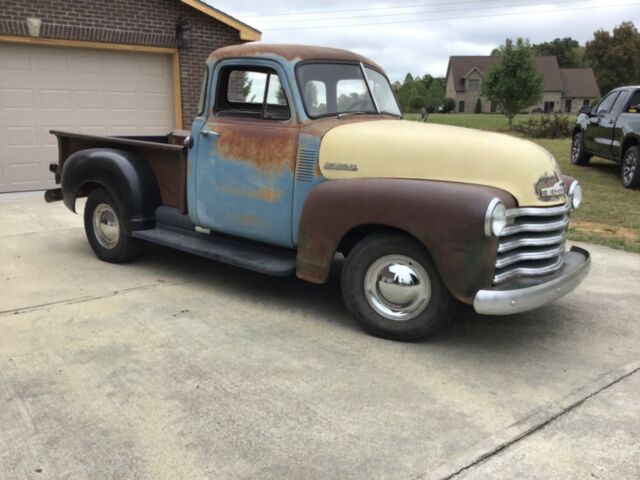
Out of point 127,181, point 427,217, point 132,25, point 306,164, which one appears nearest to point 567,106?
point 132,25

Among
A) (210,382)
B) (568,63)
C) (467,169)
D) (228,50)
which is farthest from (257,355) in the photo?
(568,63)

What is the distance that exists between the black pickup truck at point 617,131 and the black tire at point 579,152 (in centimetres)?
2

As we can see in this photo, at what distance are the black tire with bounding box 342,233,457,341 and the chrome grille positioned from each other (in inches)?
16.9

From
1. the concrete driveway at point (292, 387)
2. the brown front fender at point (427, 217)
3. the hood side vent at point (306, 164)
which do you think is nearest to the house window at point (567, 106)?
the concrete driveway at point (292, 387)

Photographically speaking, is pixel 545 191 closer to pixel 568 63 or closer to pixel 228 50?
pixel 228 50

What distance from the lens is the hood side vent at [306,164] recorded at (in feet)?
14.7

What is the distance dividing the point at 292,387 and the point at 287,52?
273cm

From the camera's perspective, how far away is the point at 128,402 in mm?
3312

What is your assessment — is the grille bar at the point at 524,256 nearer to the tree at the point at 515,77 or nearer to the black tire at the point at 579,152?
the black tire at the point at 579,152

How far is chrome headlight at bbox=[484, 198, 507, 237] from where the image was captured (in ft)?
11.8

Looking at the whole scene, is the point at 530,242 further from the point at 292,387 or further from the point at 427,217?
the point at 292,387

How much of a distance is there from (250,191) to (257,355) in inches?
58.3

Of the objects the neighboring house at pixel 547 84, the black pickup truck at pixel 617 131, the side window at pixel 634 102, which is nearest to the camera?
the black pickup truck at pixel 617 131

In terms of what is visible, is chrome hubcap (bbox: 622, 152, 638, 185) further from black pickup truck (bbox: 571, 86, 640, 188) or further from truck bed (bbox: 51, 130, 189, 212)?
truck bed (bbox: 51, 130, 189, 212)
